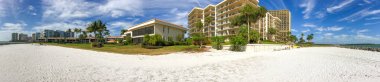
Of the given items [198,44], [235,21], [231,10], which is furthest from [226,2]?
[198,44]

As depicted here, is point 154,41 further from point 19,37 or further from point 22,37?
point 22,37

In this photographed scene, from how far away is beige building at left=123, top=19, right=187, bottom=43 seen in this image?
1673 inches

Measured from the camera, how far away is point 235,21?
163 feet

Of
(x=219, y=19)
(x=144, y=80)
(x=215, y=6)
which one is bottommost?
(x=144, y=80)

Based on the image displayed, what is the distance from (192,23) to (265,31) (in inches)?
1238

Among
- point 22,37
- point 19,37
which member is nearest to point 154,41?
point 19,37

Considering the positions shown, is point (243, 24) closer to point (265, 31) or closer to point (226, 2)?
point (226, 2)

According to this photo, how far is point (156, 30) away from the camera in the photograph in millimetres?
42219

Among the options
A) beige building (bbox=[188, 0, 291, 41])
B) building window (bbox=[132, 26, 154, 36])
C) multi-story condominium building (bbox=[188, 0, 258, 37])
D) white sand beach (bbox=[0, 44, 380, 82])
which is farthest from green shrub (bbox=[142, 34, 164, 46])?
beige building (bbox=[188, 0, 291, 41])

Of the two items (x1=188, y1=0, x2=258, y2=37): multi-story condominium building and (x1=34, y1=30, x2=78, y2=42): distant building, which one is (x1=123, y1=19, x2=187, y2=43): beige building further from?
(x1=34, y1=30, x2=78, y2=42): distant building

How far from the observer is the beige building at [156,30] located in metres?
42.5

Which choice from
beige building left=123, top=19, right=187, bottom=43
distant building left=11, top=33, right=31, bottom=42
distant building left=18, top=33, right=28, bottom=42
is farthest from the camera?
distant building left=18, top=33, right=28, bottom=42

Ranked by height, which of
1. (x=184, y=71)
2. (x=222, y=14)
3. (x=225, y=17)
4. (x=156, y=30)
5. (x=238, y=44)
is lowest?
(x=184, y=71)

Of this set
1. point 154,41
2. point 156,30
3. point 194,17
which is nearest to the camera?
point 154,41
